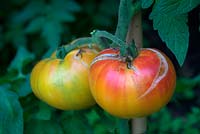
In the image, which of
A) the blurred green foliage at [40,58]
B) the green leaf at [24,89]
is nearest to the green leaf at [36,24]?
the blurred green foliage at [40,58]

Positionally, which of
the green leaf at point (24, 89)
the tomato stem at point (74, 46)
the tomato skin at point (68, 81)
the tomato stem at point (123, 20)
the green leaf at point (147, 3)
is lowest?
the green leaf at point (24, 89)

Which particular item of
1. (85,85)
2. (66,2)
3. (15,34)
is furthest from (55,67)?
(15,34)

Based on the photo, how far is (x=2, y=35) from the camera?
2818mm

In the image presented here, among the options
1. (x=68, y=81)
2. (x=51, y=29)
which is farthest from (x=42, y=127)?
(x=51, y=29)

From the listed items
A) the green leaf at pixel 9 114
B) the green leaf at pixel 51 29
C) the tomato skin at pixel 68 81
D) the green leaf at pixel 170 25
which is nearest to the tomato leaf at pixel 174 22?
the green leaf at pixel 170 25

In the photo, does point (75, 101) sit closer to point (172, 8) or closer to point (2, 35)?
point (172, 8)

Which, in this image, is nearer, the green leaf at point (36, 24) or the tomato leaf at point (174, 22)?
the tomato leaf at point (174, 22)

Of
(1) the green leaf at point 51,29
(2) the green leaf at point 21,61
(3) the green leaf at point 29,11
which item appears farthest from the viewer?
(3) the green leaf at point 29,11

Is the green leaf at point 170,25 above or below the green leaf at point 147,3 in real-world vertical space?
below

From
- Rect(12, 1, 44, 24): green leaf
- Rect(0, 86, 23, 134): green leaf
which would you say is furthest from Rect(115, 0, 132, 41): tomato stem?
Rect(12, 1, 44, 24): green leaf

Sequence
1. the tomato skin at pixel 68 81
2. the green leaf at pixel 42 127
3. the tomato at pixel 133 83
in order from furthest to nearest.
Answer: the green leaf at pixel 42 127, the tomato skin at pixel 68 81, the tomato at pixel 133 83

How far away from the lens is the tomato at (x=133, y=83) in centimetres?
88

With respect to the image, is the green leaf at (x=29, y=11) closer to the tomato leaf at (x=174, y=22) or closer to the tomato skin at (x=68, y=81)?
the tomato skin at (x=68, y=81)

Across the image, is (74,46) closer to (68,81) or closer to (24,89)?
(68,81)
